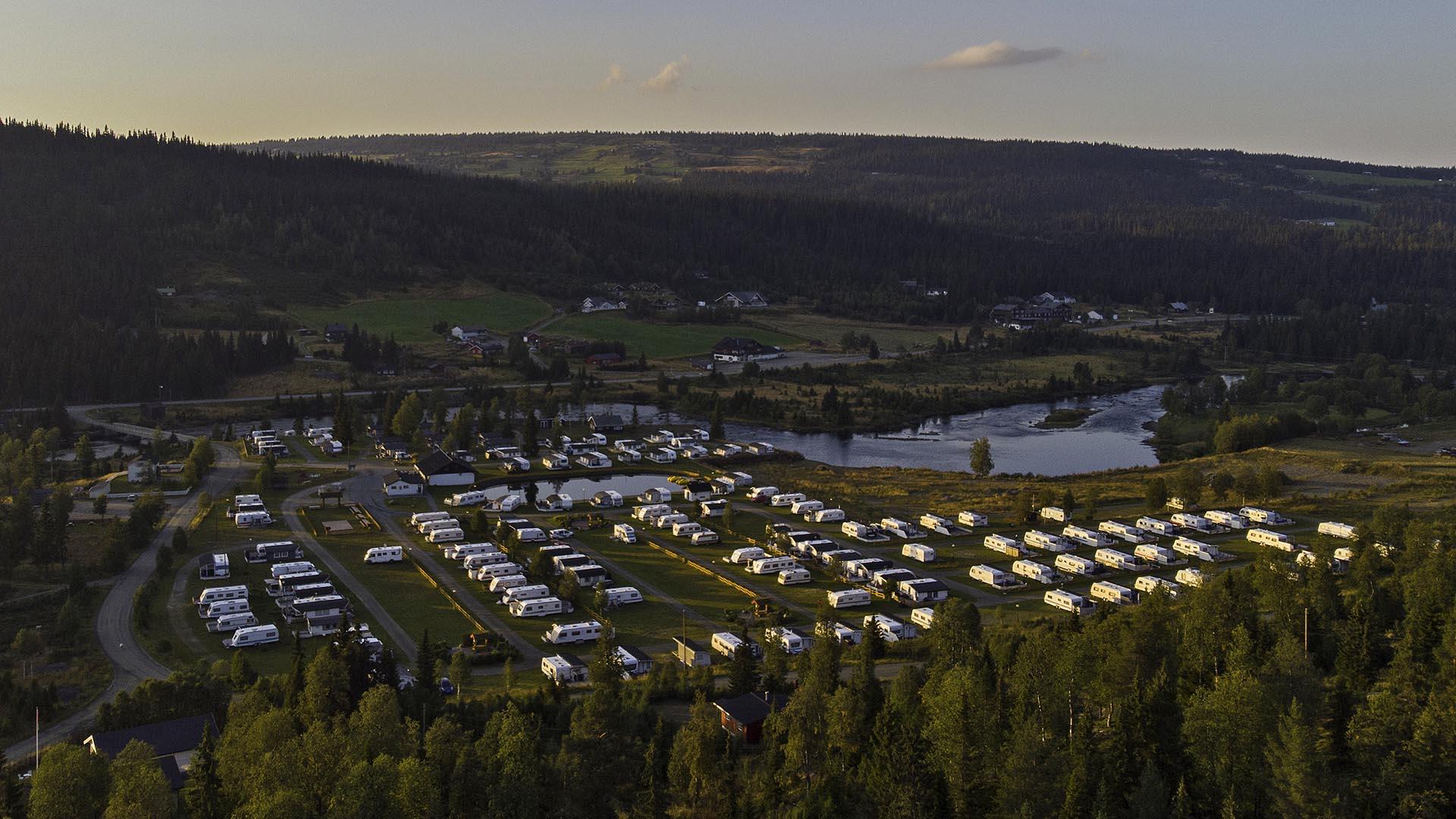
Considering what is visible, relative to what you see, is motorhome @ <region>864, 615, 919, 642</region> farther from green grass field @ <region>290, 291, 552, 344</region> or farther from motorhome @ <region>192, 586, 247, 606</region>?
green grass field @ <region>290, 291, 552, 344</region>

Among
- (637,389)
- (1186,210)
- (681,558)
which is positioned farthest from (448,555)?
(1186,210)

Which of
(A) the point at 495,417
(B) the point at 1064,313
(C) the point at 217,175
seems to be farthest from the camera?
(C) the point at 217,175

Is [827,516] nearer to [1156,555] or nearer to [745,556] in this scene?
[745,556]

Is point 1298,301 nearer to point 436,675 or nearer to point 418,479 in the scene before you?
point 418,479

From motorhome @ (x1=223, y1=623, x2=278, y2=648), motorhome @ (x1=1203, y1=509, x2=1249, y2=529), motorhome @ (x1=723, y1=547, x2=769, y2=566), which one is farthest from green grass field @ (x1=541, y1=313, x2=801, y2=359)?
motorhome @ (x1=223, y1=623, x2=278, y2=648)

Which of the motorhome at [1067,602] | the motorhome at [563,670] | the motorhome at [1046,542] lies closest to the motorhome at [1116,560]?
the motorhome at [1046,542]

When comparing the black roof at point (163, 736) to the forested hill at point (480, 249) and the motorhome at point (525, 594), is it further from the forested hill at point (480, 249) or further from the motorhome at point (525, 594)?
the forested hill at point (480, 249)
